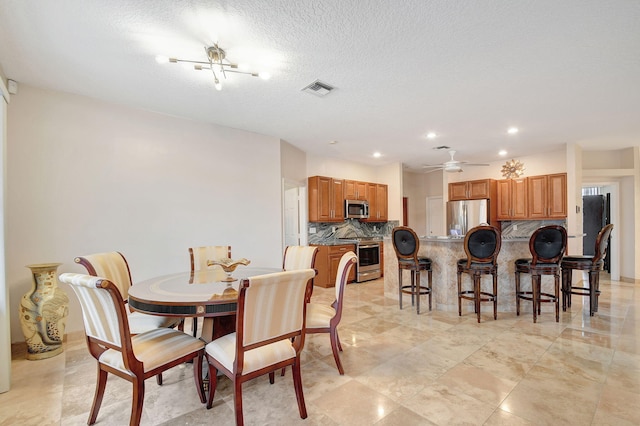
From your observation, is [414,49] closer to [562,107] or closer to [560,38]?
[560,38]

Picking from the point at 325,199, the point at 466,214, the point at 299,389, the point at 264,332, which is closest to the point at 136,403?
the point at 264,332

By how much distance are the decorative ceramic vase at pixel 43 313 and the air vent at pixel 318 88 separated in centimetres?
305

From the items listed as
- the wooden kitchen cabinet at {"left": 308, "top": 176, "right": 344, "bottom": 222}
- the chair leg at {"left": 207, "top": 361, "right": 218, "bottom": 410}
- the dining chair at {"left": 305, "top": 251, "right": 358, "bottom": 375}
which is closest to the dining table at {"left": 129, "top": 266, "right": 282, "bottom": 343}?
the chair leg at {"left": 207, "top": 361, "right": 218, "bottom": 410}

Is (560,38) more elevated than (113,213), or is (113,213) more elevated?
(560,38)

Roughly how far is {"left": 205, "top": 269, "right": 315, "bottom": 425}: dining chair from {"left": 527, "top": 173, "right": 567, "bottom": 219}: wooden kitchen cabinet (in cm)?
600

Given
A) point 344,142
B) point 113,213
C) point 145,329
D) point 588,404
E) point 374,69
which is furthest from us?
point 344,142

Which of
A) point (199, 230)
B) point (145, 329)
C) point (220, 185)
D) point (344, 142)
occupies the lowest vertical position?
point (145, 329)

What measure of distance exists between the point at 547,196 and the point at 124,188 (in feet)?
23.4

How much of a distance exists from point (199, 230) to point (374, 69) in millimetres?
2992

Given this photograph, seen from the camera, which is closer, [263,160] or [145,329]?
[145,329]

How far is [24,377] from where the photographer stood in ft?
7.94

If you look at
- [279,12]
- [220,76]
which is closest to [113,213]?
[220,76]

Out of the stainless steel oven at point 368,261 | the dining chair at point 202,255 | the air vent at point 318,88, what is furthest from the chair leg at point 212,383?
the stainless steel oven at point 368,261

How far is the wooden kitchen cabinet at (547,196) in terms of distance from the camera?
5.60m
